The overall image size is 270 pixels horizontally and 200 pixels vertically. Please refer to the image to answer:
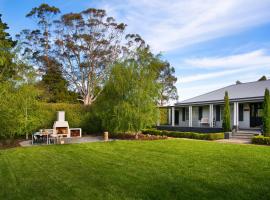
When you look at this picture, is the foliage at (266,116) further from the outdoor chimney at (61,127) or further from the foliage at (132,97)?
the outdoor chimney at (61,127)

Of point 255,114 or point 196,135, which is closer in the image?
point 196,135

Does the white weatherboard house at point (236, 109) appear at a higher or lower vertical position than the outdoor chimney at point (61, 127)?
higher

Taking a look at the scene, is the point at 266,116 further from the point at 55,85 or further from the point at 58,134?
the point at 55,85

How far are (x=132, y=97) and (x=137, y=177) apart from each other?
35.2ft

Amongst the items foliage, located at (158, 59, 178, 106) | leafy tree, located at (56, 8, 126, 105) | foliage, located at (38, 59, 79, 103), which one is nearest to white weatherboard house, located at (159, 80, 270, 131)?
leafy tree, located at (56, 8, 126, 105)

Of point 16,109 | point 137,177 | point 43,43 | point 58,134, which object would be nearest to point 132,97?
point 58,134

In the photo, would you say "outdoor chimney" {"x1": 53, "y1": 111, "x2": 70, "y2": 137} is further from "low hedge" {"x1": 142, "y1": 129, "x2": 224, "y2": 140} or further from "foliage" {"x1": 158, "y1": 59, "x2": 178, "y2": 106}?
"foliage" {"x1": 158, "y1": 59, "x2": 178, "y2": 106}

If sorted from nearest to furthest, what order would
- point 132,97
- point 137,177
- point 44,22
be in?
1. point 137,177
2. point 132,97
3. point 44,22

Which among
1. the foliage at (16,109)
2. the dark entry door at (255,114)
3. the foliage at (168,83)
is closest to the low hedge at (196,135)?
the dark entry door at (255,114)

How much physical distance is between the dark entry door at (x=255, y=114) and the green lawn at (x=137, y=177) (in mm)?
12100

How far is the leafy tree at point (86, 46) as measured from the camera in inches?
1131

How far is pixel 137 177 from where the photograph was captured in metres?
6.38

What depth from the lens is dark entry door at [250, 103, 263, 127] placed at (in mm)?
20125

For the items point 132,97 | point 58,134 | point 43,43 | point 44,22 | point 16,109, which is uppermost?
point 44,22
